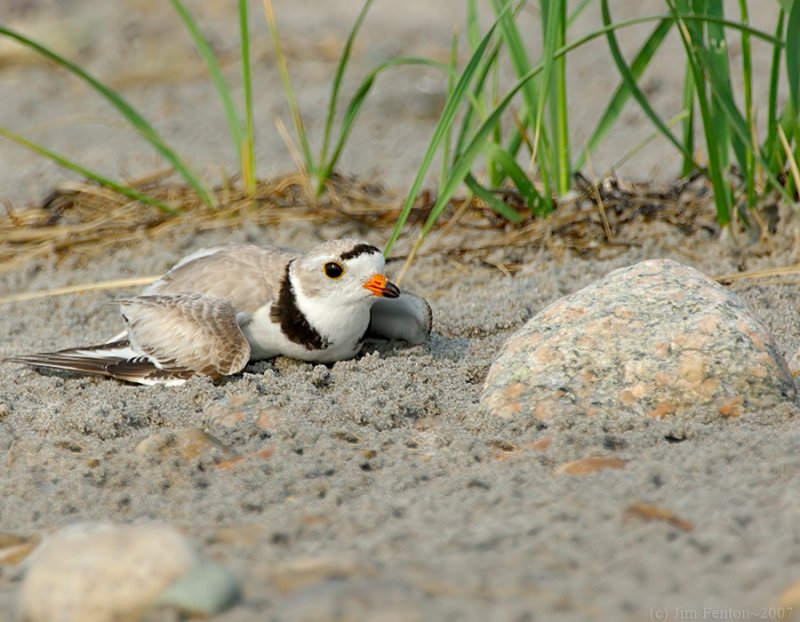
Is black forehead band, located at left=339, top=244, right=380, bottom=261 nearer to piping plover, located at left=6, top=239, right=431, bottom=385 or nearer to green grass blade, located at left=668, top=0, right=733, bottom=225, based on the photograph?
piping plover, located at left=6, top=239, right=431, bottom=385

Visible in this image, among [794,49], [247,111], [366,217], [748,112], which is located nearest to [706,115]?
[748,112]

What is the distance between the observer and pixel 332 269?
3.58 meters

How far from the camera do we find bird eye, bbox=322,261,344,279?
357 cm

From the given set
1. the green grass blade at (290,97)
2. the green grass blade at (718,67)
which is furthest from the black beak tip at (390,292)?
the green grass blade at (290,97)

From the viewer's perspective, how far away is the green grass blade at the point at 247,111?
4.48 m

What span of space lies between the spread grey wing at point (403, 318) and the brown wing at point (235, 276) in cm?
33

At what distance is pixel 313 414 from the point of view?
10.0 ft

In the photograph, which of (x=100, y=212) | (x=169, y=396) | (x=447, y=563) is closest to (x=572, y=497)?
(x=447, y=563)

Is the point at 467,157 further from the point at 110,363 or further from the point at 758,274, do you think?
the point at 110,363

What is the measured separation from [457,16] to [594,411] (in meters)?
6.93

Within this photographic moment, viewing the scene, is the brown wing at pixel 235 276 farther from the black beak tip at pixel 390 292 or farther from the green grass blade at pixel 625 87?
the green grass blade at pixel 625 87

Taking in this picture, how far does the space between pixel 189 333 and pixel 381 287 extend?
1.88 ft

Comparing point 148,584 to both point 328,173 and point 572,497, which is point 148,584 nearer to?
point 572,497

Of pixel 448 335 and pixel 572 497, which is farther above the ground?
pixel 572 497
